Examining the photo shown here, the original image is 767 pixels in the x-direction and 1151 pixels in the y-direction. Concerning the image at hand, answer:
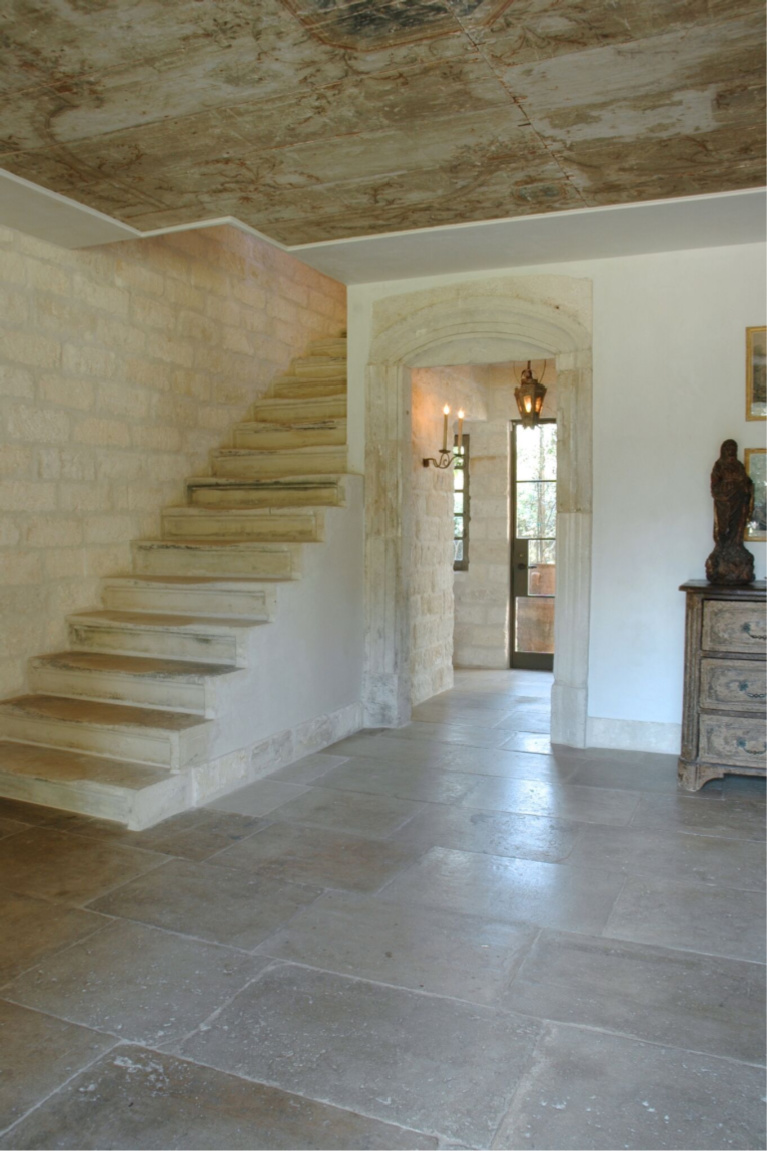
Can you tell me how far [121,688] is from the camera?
419 centimetres

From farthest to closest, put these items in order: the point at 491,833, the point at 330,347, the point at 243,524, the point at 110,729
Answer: the point at 330,347 → the point at 243,524 → the point at 110,729 → the point at 491,833

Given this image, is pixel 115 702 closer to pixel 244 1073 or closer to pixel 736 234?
pixel 244 1073

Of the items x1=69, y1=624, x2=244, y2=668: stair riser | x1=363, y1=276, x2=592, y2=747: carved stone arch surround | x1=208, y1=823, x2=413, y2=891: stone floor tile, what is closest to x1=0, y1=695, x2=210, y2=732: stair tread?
x1=69, y1=624, x2=244, y2=668: stair riser

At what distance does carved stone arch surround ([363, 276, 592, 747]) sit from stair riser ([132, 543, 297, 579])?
804mm

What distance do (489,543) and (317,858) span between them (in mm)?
5129

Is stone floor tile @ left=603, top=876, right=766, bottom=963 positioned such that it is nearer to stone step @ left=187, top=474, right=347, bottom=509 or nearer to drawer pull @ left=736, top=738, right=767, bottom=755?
drawer pull @ left=736, top=738, right=767, bottom=755

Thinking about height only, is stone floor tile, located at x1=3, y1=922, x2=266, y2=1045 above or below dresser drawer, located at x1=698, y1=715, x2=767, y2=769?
below

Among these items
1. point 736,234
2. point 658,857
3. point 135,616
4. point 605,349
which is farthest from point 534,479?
point 658,857

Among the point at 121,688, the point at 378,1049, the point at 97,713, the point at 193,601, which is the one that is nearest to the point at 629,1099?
the point at 378,1049

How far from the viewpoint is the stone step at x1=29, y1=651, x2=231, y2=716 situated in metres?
3.99

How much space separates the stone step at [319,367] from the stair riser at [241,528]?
175 centimetres

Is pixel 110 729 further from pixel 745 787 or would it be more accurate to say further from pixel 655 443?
pixel 655 443

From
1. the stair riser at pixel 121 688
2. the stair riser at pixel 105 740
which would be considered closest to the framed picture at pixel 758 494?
the stair riser at pixel 121 688

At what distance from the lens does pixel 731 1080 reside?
1.96 m
